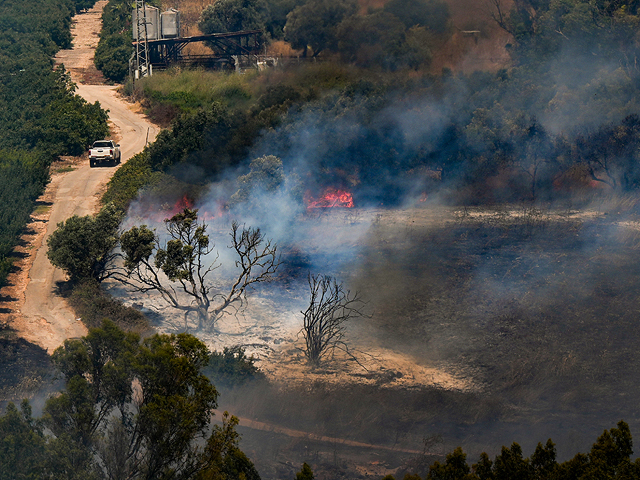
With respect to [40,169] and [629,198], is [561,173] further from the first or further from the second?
[40,169]

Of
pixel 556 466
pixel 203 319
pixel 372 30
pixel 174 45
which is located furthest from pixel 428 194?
pixel 174 45

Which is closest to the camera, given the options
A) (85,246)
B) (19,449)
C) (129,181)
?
(19,449)

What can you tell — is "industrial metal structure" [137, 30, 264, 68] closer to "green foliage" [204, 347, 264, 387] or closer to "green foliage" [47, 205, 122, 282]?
"green foliage" [47, 205, 122, 282]

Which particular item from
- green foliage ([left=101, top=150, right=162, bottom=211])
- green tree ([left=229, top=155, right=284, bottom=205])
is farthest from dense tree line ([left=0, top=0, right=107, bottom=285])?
green tree ([left=229, top=155, right=284, bottom=205])

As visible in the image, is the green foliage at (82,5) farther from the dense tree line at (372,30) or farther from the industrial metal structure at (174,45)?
the dense tree line at (372,30)

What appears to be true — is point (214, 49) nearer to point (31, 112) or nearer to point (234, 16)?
point (234, 16)
